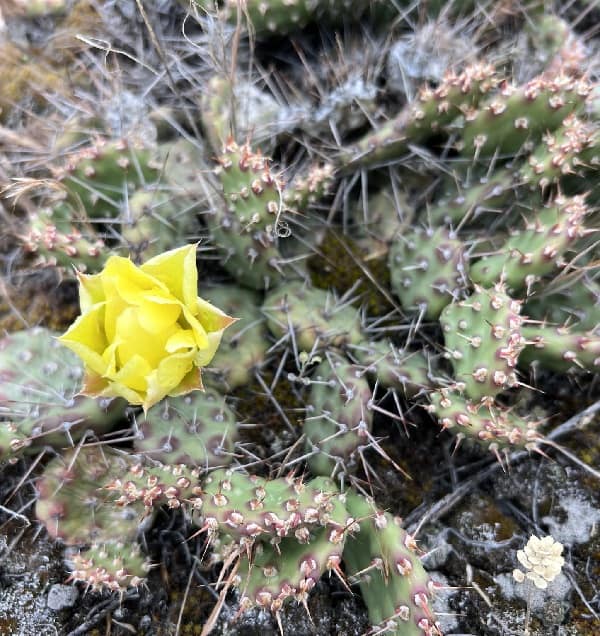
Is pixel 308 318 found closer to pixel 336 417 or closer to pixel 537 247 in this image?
pixel 336 417

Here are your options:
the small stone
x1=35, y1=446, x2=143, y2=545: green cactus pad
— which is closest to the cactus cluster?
x1=35, y1=446, x2=143, y2=545: green cactus pad

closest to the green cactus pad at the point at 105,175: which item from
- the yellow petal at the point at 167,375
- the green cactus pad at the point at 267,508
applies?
the yellow petal at the point at 167,375

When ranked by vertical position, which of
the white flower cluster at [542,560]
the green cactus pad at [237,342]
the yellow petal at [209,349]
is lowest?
the white flower cluster at [542,560]

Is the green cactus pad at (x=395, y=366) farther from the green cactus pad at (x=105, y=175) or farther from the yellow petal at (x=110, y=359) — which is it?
the green cactus pad at (x=105, y=175)

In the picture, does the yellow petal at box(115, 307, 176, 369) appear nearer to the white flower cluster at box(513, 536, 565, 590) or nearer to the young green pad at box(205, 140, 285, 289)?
the young green pad at box(205, 140, 285, 289)

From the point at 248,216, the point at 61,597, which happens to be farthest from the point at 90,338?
the point at 61,597

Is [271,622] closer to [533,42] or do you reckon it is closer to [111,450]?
[111,450]
